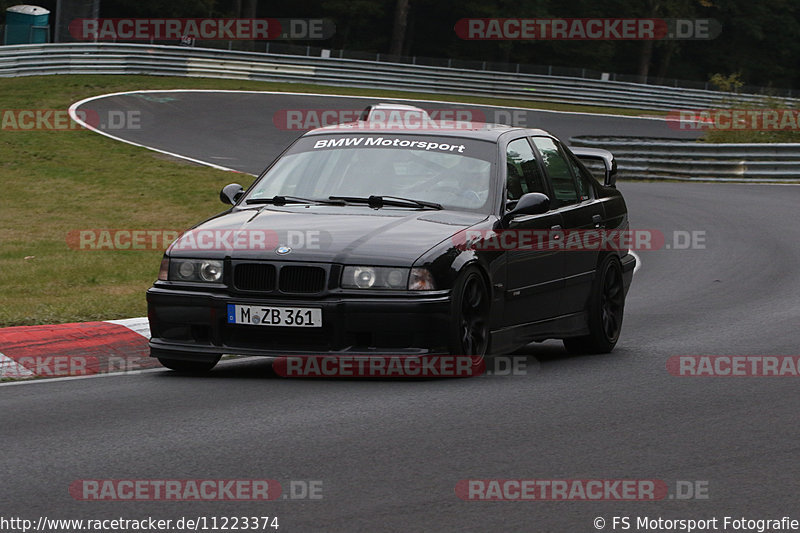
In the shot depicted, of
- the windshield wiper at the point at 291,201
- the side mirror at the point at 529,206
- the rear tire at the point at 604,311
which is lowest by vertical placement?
the rear tire at the point at 604,311

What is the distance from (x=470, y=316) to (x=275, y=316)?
3.92 ft

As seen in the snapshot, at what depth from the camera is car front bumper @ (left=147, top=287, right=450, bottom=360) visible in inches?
307

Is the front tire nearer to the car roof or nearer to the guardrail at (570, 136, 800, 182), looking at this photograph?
the car roof

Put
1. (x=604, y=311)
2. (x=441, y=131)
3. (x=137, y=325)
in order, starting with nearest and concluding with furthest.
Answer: (x=441, y=131), (x=137, y=325), (x=604, y=311)

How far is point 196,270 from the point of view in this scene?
26.7ft

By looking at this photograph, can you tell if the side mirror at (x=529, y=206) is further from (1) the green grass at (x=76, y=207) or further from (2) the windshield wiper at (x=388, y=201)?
(1) the green grass at (x=76, y=207)

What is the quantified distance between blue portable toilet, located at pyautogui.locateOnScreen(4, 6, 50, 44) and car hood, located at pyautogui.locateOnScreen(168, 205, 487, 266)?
4523 cm

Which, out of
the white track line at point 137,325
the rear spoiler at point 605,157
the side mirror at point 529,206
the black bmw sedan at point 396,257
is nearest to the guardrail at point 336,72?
the rear spoiler at point 605,157

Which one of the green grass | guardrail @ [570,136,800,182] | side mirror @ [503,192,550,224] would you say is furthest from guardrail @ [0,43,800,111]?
side mirror @ [503,192,550,224]

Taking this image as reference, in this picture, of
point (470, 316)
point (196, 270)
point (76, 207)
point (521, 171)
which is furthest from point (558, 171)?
point (76, 207)

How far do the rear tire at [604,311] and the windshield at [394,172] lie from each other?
1.53 metres

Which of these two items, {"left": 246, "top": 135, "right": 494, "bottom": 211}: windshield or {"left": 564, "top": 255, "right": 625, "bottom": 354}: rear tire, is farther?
{"left": 564, "top": 255, "right": 625, "bottom": 354}: rear tire

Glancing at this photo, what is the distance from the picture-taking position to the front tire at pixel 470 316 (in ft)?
26.1

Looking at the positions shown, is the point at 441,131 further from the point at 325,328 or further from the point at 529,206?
the point at 325,328
